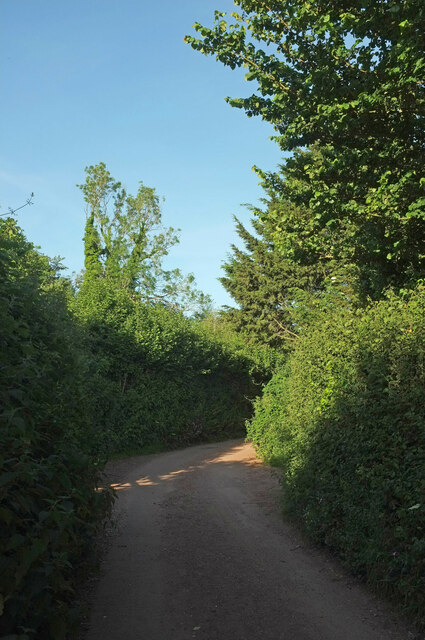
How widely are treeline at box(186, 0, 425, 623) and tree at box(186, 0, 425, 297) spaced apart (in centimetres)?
3

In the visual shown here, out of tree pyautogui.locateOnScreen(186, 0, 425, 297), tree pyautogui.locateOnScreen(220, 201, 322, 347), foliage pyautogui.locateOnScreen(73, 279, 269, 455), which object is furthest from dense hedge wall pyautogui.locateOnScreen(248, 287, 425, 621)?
tree pyautogui.locateOnScreen(220, 201, 322, 347)

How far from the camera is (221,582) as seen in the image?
6.36 m

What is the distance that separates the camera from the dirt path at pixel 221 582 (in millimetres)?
5106

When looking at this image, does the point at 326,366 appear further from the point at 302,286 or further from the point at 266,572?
the point at 302,286

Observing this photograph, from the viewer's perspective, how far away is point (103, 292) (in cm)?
2200

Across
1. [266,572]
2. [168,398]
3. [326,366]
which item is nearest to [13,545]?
[266,572]

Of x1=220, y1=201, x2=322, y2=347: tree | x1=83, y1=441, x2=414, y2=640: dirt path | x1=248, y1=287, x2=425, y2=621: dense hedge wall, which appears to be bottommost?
x1=83, y1=441, x2=414, y2=640: dirt path

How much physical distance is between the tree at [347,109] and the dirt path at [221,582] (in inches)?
222

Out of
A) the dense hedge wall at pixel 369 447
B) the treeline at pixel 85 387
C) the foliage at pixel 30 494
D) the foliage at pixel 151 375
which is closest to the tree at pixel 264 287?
the treeline at pixel 85 387

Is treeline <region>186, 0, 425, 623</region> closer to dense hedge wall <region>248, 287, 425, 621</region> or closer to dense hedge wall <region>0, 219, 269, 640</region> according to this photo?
dense hedge wall <region>248, 287, 425, 621</region>

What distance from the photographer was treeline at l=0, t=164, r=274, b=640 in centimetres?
329

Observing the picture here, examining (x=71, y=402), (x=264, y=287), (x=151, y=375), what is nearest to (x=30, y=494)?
(x=71, y=402)

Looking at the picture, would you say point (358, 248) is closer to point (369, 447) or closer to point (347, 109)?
point (347, 109)

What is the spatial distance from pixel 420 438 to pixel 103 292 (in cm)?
1774
